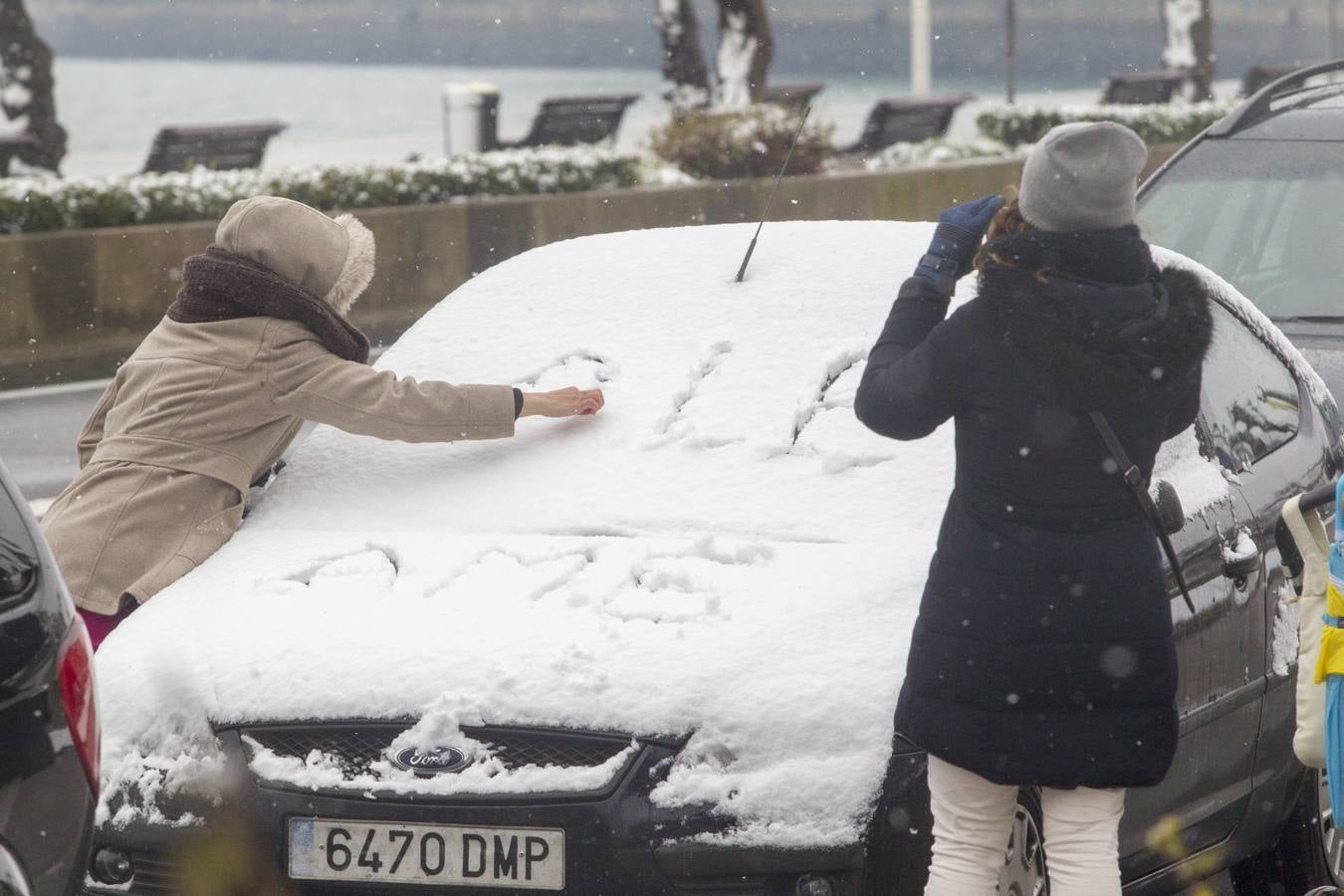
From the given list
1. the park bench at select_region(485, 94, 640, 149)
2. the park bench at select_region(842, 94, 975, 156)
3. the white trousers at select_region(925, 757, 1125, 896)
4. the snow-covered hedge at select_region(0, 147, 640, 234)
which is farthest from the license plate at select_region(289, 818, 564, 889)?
the park bench at select_region(842, 94, 975, 156)

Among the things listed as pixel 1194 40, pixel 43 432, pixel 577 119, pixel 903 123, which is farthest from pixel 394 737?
pixel 1194 40

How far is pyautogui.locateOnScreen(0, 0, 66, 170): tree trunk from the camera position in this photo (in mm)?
→ 16547

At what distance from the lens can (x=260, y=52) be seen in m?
154

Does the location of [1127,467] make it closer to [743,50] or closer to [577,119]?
[577,119]

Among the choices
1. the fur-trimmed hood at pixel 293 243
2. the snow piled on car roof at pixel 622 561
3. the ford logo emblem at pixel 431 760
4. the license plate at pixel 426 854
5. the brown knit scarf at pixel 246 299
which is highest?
the fur-trimmed hood at pixel 293 243

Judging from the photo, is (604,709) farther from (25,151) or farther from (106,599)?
(25,151)

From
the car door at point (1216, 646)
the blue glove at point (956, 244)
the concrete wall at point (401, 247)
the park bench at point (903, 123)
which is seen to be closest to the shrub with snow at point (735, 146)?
the concrete wall at point (401, 247)

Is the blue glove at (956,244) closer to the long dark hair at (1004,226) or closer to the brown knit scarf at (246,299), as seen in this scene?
the long dark hair at (1004,226)

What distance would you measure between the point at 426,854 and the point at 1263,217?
4.67 metres

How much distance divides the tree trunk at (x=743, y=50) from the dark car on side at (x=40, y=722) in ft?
63.9

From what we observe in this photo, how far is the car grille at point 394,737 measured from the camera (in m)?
3.33

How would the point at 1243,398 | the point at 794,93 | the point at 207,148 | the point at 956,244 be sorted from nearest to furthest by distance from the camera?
the point at 956,244
the point at 1243,398
the point at 207,148
the point at 794,93

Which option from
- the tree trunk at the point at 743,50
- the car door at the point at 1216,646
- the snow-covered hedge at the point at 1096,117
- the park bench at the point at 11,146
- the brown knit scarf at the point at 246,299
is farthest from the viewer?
the tree trunk at the point at 743,50

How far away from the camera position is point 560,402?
432 centimetres
